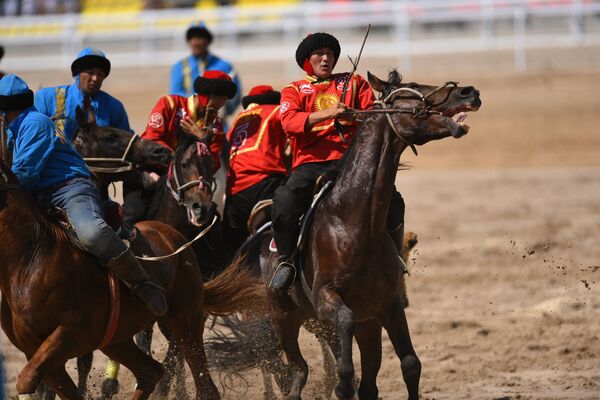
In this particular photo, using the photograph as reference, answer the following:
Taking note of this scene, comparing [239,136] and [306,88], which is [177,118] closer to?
[239,136]

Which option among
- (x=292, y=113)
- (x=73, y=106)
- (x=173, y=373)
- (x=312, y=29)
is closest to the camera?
(x=292, y=113)

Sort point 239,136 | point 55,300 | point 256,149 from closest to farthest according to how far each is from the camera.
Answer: point 55,300
point 256,149
point 239,136

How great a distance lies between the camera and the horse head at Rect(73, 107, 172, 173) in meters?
8.10

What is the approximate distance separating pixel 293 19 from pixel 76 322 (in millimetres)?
19815

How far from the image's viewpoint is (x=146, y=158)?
8.19m

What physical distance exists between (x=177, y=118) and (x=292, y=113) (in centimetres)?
197

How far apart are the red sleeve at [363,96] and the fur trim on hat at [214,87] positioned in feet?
5.52

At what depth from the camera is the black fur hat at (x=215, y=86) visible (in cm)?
860

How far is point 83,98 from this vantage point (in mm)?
8281

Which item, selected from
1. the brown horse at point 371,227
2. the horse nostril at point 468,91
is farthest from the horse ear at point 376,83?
the horse nostril at point 468,91

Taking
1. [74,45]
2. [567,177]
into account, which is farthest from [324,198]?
[74,45]

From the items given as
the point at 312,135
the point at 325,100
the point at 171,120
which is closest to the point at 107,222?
the point at 312,135

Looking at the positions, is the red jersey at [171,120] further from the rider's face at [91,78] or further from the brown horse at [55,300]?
the brown horse at [55,300]

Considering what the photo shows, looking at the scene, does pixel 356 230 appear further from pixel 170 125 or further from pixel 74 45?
pixel 74 45
